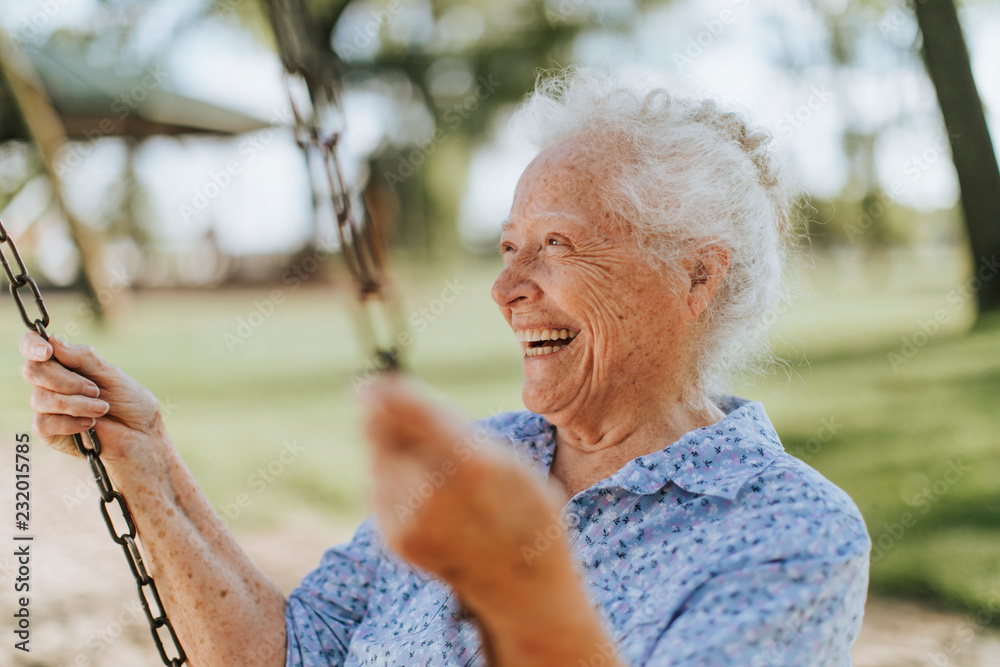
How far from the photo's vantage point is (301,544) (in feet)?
17.4

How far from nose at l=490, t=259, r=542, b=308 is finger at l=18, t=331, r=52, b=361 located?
1.01 m

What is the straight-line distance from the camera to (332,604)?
6.51ft

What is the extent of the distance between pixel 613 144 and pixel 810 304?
2.48 feet

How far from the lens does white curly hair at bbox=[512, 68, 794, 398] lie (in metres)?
1.86

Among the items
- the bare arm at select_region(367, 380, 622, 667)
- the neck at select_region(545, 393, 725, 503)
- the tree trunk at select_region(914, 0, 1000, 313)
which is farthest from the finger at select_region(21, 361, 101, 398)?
the tree trunk at select_region(914, 0, 1000, 313)

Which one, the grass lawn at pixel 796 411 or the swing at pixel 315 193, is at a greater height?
the swing at pixel 315 193

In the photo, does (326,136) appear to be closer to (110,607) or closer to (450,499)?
(450,499)

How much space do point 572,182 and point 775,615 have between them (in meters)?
1.08

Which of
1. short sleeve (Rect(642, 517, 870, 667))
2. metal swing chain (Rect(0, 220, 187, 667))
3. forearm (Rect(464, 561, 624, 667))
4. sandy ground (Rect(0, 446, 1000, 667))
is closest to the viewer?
forearm (Rect(464, 561, 624, 667))

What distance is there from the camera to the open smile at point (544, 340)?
1912 millimetres

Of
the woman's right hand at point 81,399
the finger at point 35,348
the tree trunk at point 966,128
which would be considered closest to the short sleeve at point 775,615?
the woman's right hand at point 81,399

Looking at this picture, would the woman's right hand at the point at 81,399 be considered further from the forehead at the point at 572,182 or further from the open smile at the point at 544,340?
the forehead at the point at 572,182

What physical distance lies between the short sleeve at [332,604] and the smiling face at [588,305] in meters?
0.63

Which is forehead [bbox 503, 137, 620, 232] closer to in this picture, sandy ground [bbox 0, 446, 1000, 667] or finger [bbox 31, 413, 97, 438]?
finger [bbox 31, 413, 97, 438]
